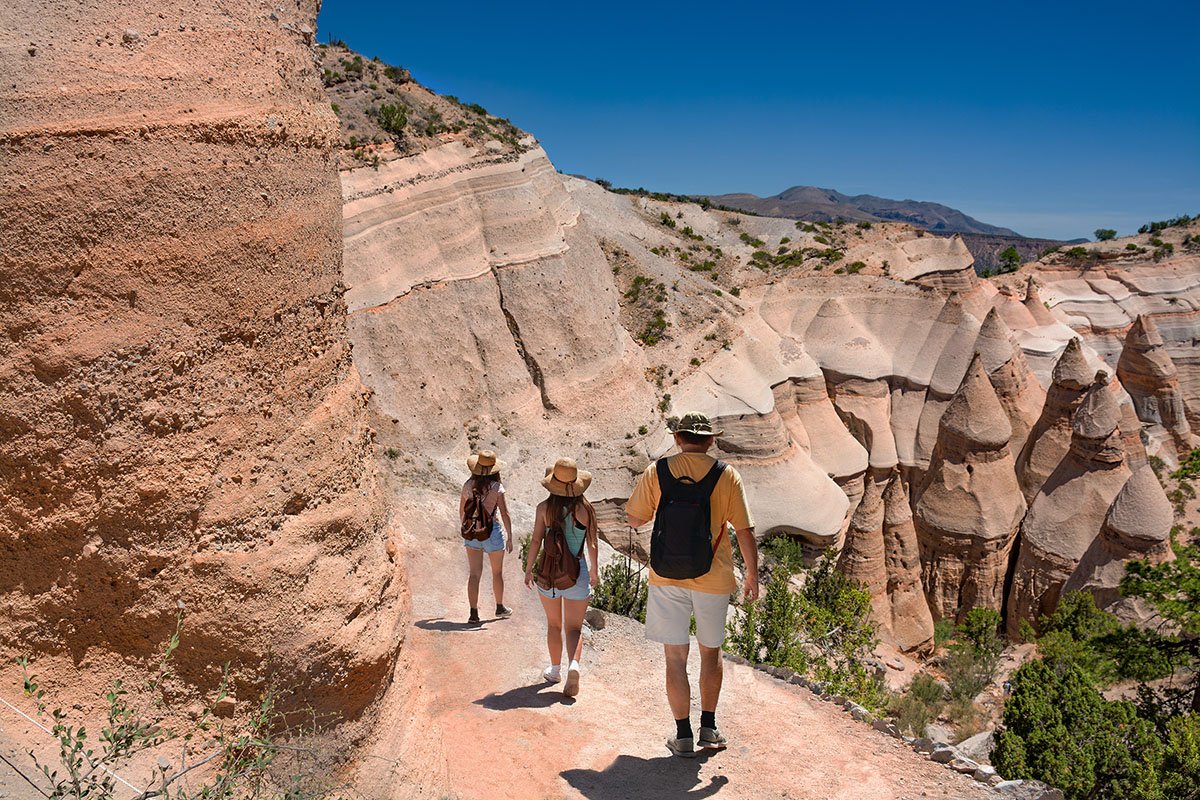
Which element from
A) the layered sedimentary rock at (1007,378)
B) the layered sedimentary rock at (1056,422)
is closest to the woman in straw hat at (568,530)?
the layered sedimentary rock at (1056,422)

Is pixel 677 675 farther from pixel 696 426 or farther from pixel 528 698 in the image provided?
pixel 528 698

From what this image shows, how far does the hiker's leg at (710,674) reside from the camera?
4.91 m

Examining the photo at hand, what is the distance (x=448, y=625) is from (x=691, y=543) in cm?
374

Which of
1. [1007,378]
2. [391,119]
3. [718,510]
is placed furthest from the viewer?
[1007,378]

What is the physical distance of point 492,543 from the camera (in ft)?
23.1

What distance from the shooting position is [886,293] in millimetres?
27297

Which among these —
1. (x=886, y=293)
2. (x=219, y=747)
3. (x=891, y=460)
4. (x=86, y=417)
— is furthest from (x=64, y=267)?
(x=886, y=293)

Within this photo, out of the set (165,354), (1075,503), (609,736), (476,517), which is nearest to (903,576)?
(1075,503)

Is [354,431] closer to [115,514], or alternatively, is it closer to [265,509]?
[265,509]

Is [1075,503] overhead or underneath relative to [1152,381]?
underneath

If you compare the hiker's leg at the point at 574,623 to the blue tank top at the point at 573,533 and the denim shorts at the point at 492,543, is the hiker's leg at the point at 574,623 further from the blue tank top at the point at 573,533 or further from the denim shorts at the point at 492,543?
the denim shorts at the point at 492,543

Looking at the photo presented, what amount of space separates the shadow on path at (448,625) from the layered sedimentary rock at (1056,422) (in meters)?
17.6

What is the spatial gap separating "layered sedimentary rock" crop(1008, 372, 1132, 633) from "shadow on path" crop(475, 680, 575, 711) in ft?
49.9

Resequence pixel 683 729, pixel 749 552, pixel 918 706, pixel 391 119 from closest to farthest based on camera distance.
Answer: pixel 749 552
pixel 683 729
pixel 918 706
pixel 391 119
